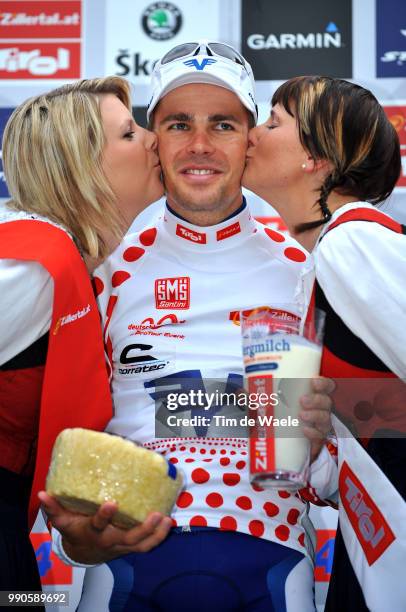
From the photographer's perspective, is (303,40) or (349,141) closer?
(349,141)

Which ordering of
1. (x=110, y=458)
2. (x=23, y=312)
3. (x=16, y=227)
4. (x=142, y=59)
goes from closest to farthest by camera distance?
(x=110, y=458) → (x=23, y=312) → (x=16, y=227) → (x=142, y=59)

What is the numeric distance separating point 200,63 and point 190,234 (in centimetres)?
44

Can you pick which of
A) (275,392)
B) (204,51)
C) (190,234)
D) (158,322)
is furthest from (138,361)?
(204,51)

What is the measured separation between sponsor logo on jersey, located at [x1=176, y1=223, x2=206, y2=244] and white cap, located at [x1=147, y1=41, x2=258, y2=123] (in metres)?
0.36

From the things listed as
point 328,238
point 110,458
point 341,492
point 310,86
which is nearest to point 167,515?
point 110,458

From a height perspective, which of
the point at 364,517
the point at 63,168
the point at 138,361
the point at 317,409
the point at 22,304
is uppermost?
the point at 63,168

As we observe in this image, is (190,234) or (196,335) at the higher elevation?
(190,234)

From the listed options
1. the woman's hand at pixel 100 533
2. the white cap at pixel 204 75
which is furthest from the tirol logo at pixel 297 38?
the woman's hand at pixel 100 533

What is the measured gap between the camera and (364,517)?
156 cm

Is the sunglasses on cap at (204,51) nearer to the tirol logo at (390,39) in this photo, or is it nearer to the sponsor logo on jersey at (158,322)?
the sponsor logo on jersey at (158,322)

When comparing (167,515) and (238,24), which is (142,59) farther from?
(167,515)

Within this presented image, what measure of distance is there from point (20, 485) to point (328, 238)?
Answer: 79cm

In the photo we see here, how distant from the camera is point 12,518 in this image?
1686mm

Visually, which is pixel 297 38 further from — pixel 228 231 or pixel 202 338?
pixel 202 338
